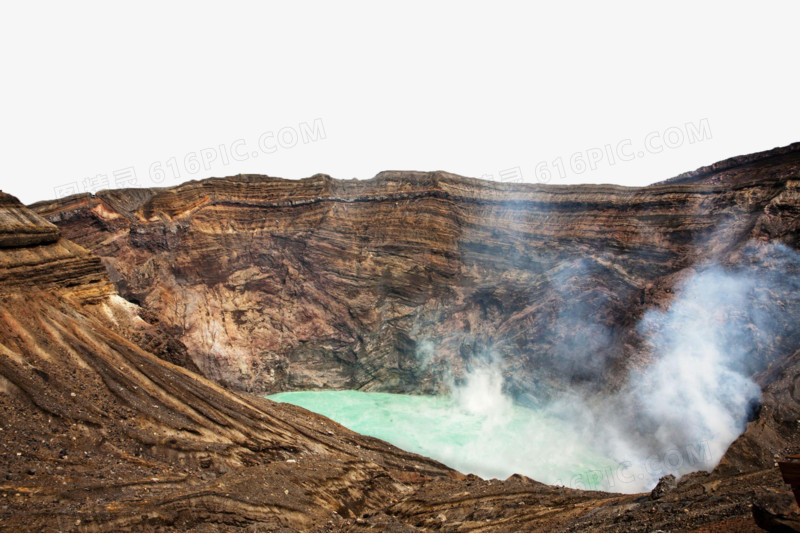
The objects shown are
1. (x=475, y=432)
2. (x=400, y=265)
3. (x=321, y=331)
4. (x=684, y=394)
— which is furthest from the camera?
(x=400, y=265)

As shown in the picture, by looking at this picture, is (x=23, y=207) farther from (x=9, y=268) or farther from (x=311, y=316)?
(x=311, y=316)

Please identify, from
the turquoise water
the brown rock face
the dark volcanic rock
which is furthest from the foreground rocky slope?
the turquoise water

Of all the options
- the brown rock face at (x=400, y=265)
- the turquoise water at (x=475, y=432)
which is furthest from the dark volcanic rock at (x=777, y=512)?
the brown rock face at (x=400, y=265)

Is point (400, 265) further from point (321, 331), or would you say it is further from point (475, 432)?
point (475, 432)

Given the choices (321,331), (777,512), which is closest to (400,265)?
(321,331)

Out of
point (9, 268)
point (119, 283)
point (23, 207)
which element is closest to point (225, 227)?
point (119, 283)

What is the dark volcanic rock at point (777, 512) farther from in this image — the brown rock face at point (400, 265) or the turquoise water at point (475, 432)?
the brown rock face at point (400, 265)

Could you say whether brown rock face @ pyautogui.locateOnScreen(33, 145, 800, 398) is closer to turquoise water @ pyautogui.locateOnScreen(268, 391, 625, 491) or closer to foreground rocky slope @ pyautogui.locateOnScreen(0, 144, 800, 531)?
foreground rocky slope @ pyautogui.locateOnScreen(0, 144, 800, 531)

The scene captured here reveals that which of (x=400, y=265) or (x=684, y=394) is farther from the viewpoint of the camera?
(x=400, y=265)
